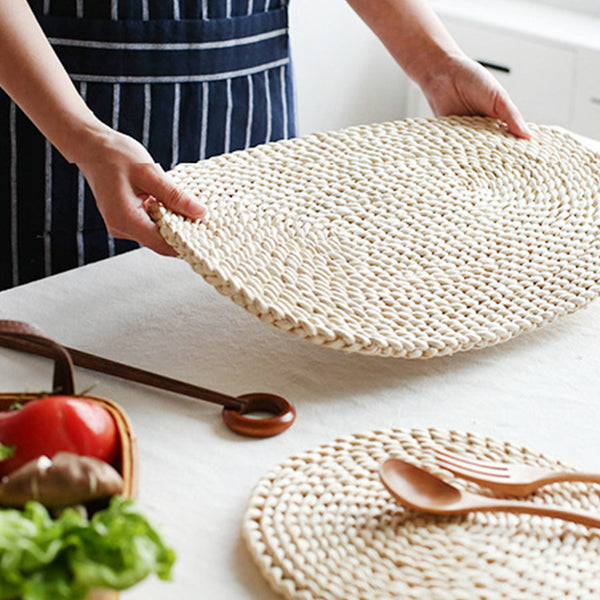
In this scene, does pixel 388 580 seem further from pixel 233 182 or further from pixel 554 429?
pixel 233 182

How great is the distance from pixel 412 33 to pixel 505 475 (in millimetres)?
692

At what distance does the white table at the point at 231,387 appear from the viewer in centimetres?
56

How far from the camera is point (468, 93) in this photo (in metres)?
1.02

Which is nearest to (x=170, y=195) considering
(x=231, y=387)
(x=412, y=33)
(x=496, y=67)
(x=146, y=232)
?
(x=146, y=232)

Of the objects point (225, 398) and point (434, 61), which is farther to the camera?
point (434, 61)

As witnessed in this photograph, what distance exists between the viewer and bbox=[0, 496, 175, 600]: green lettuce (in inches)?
13.7

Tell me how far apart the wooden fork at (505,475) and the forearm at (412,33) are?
635 millimetres

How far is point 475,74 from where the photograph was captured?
102 centimetres

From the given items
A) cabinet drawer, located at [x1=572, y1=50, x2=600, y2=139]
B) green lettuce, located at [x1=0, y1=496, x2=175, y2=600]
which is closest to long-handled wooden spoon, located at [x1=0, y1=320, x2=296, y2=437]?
green lettuce, located at [x1=0, y1=496, x2=175, y2=600]

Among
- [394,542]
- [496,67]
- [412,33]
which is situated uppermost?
[412,33]

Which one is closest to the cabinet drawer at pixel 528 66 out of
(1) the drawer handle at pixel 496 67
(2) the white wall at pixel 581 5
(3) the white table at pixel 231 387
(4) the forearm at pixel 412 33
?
(1) the drawer handle at pixel 496 67

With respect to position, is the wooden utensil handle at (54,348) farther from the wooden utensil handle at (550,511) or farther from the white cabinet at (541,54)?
the white cabinet at (541,54)

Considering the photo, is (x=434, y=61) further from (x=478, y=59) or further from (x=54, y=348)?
(x=478, y=59)

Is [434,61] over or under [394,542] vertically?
over
